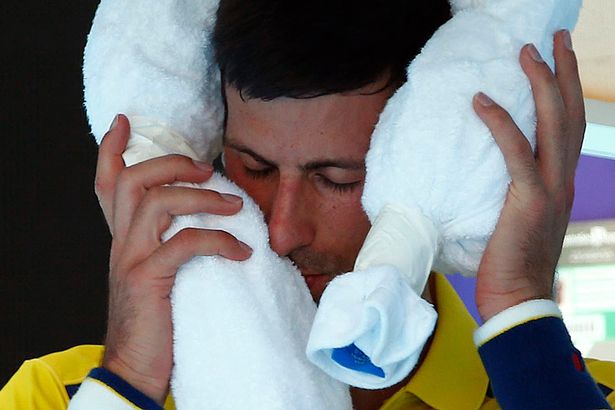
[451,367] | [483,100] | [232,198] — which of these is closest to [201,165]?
[232,198]

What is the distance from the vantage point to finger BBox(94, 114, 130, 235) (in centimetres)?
112

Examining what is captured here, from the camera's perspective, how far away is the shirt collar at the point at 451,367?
1.25m

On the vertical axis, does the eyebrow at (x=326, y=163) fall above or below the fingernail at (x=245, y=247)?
above

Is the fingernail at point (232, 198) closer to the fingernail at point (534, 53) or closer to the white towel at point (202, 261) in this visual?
the white towel at point (202, 261)

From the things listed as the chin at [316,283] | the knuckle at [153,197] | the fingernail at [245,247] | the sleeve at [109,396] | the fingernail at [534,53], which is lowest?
the sleeve at [109,396]

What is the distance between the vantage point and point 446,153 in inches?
38.5

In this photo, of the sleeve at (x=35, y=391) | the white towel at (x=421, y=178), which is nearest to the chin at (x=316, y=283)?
the white towel at (x=421, y=178)

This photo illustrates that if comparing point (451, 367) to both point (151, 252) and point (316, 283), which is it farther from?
point (151, 252)

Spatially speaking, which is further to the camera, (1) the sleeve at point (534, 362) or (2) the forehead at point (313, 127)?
(2) the forehead at point (313, 127)

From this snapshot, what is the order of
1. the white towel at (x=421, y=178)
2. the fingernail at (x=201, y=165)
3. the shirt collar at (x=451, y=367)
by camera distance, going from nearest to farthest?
the white towel at (x=421, y=178) → the fingernail at (x=201, y=165) → the shirt collar at (x=451, y=367)

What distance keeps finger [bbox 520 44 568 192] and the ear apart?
0.27ft

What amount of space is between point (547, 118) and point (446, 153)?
120mm

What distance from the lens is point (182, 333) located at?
1.03 meters

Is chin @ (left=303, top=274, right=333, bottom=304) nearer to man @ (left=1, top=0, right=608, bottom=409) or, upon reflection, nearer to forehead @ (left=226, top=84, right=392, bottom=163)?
man @ (left=1, top=0, right=608, bottom=409)
